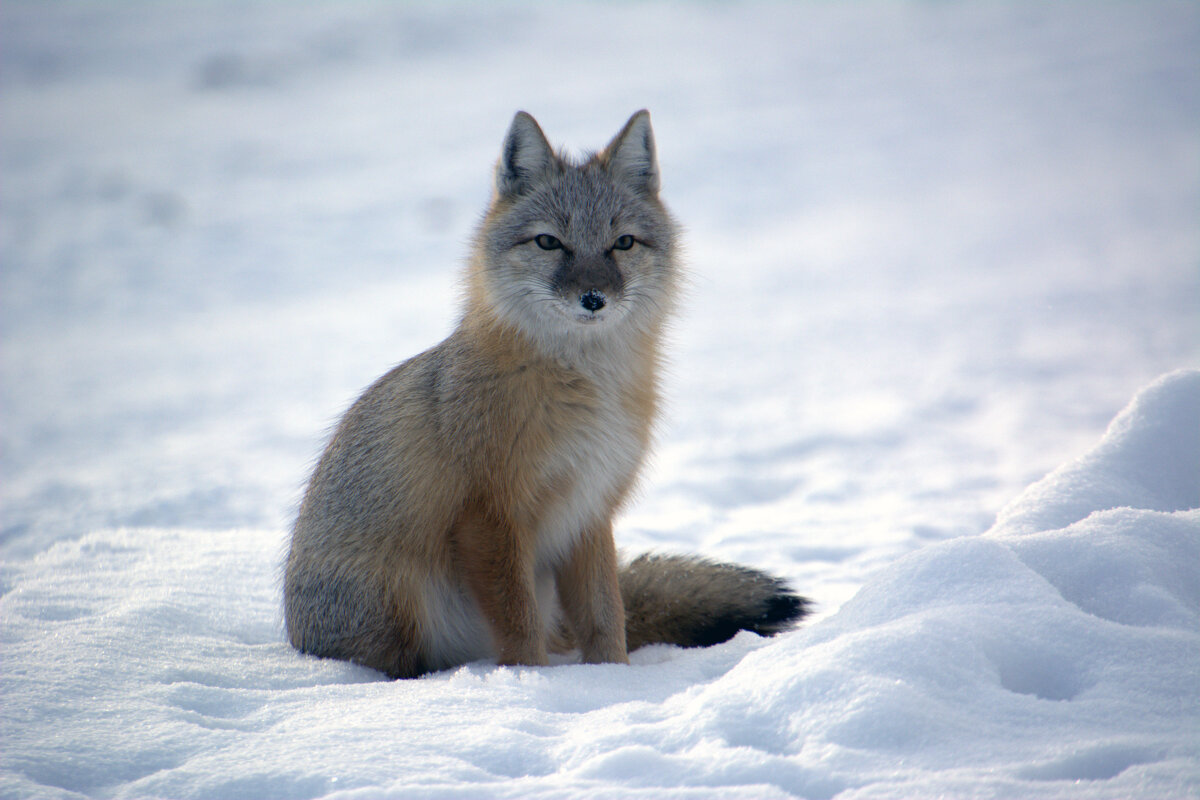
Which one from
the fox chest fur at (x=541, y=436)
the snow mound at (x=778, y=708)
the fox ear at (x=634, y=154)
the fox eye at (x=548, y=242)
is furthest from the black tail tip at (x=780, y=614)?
the fox ear at (x=634, y=154)

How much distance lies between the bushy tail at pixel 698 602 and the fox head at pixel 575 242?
1182 millimetres

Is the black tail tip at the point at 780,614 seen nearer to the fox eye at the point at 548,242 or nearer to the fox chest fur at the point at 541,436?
the fox chest fur at the point at 541,436

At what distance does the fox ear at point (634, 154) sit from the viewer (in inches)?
165

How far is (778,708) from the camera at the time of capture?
2.30 m

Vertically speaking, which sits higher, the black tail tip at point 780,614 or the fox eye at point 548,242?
the fox eye at point 548,242

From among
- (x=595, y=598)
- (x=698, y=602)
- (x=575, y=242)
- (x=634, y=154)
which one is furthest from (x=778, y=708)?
(x=634, y=154)

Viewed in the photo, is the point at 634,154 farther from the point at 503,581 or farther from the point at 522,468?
the point at 503,581

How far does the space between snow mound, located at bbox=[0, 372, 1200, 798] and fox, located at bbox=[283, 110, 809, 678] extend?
0.39 meters

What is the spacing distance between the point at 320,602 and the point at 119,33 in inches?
786

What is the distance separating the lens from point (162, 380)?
1104 centimetres

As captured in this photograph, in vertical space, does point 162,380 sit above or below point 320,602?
above

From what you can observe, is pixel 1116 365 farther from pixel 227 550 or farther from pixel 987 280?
pixel 227 550

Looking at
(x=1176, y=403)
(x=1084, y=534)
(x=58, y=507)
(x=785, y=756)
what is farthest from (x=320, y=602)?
(x=58, y=507)

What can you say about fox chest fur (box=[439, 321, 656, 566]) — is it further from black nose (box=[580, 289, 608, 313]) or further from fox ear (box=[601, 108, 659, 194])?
fox ear (box=[601, 108, 659, 194])
